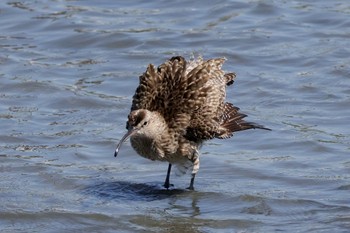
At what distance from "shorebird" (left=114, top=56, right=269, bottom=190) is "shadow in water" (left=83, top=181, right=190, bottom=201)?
0.44ft

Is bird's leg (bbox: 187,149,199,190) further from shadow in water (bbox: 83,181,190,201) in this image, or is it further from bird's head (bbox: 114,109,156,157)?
bird's head (bbox: 114,109,156,157)

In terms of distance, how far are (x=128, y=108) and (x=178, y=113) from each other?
110 inches

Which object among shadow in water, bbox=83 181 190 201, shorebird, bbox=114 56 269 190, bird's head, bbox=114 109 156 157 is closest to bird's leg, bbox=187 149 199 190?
shorebird, bbox=114 56 269 190

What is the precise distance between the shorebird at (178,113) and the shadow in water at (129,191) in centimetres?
14

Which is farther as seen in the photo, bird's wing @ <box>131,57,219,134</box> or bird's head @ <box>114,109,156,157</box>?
bird's wing @ <box>131,57,219,134</box>

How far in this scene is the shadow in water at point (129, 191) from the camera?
10.6 m

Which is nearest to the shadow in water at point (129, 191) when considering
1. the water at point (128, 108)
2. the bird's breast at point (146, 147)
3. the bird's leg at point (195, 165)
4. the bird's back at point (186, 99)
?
the water at point (128, 108)

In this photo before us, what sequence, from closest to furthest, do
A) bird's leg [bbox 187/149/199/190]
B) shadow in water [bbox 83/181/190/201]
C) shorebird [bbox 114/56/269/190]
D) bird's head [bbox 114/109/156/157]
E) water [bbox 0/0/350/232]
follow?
water [bbox 0/0/350/232] < bird's head [bbox 114/109/156/157] < shorebird [bbox 114/56/269/190] < shadow in water [bbox 83/181/190/201] < bird's leg [bbox 187/149/199/190]

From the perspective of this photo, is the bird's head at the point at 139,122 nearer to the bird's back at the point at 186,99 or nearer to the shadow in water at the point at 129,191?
the bird's back at the point at 186,99

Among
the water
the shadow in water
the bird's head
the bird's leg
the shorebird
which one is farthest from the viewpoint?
the bird's leg

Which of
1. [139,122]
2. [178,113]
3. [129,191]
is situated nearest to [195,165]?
[178,113]

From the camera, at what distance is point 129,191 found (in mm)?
10805

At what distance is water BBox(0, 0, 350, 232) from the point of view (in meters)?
10.0

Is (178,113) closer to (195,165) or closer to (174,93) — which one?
(174,93)
